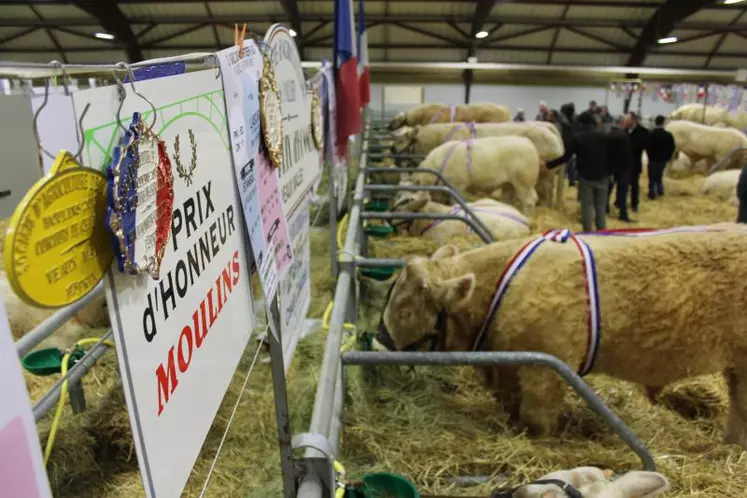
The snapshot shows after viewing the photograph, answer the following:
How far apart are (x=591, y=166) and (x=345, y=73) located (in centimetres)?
473

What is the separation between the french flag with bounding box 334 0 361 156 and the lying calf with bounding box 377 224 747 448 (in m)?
1.24

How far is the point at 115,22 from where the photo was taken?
16.4m

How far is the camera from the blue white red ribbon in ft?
8.43

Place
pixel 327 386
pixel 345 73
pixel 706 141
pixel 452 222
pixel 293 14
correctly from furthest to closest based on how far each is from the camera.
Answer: pixel 293 14 < pixel 706 141 < pixel 452 222 < pixel 345 73 < pixel 327 386

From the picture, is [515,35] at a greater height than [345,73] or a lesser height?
greater

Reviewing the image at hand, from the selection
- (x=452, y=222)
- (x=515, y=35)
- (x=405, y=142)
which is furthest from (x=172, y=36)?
(x=452, y=222)

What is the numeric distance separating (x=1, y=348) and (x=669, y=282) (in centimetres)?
268

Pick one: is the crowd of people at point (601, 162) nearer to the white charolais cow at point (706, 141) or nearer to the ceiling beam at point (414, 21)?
the white charolais cow at point (706, 141)

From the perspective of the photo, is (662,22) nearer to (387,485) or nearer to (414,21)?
(414,21)

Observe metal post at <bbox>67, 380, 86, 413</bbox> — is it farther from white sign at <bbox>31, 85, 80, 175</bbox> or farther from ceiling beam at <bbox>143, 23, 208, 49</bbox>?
ceiling beam at <bbox>143, 23, 208, 49</bbox>

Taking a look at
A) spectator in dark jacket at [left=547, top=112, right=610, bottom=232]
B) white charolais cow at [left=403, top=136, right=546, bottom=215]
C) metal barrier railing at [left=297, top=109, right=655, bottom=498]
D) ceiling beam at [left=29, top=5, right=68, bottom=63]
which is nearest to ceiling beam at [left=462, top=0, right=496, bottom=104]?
white charolais cow at [left=403, top=136, right=546, bottom=215]

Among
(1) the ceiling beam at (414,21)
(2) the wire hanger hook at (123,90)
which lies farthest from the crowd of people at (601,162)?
(1) the ceiling beam at (414,21)

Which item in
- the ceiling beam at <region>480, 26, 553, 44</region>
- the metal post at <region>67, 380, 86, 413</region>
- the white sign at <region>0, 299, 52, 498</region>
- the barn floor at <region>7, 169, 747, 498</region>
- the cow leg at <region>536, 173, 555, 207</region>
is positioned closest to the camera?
the white sign at <region>0, 299, 52, 498</region>

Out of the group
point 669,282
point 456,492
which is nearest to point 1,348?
point 456,492
